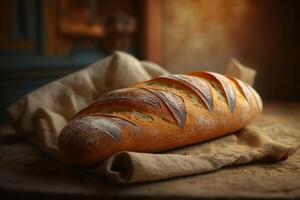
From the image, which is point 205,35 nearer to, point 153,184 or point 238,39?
point 238,39

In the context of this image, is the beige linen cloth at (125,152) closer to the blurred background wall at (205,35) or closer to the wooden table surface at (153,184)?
the wooden table surface at (153,184)

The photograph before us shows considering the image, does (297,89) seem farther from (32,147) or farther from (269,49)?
(32,147)

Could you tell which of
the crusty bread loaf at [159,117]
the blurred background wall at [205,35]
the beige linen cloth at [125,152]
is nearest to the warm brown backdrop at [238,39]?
the blurred background wall at [205,35]

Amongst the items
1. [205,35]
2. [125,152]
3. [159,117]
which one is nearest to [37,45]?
[205,35]

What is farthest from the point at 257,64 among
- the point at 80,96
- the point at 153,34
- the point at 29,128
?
the point at 29,128

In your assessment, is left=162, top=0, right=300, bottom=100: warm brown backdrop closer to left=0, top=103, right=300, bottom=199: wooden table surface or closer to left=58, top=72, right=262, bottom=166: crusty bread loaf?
left=58, top=72, right=262, bottom=166: crusty bread loaf

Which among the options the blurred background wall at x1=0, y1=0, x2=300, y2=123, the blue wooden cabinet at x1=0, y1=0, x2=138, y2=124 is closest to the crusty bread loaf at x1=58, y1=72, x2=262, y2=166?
the blue wooden cabinet at x1=0, y1=0, x2=138, y2=124
